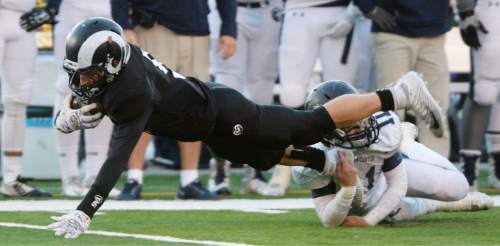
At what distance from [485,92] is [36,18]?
9.85 feet

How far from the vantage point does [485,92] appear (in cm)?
912

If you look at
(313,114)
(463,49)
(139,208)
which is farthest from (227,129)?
(463,49)

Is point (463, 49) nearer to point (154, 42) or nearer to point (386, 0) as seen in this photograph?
point (386, 0)

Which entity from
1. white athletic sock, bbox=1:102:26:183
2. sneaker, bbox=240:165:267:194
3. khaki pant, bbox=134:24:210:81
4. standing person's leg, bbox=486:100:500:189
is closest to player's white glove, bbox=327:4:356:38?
khaki pant, bbox=134:24:210:81

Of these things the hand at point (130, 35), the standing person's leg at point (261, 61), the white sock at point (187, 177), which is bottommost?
the white sock at point (187, 177)

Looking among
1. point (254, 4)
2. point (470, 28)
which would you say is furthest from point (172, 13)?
point (470, 28)

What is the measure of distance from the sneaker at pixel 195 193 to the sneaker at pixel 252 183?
67 centimetres

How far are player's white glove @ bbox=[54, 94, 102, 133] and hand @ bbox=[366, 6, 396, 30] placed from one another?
2874mm

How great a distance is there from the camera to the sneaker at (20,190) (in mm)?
8859

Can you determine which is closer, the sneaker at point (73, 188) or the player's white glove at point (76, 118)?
the player's white glove at point (76, 118)

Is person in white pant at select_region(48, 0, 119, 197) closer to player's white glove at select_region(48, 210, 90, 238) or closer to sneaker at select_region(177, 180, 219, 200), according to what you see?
sneaker at select_region(177, 180, 219, 200)

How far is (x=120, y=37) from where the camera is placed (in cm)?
619

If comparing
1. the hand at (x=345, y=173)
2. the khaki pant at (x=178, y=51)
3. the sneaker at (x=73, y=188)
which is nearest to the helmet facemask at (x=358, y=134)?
the hand at (x=345, y=173)

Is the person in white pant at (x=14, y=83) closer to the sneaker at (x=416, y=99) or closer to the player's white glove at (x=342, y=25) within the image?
the player's white glove at (x=342, y=25)
